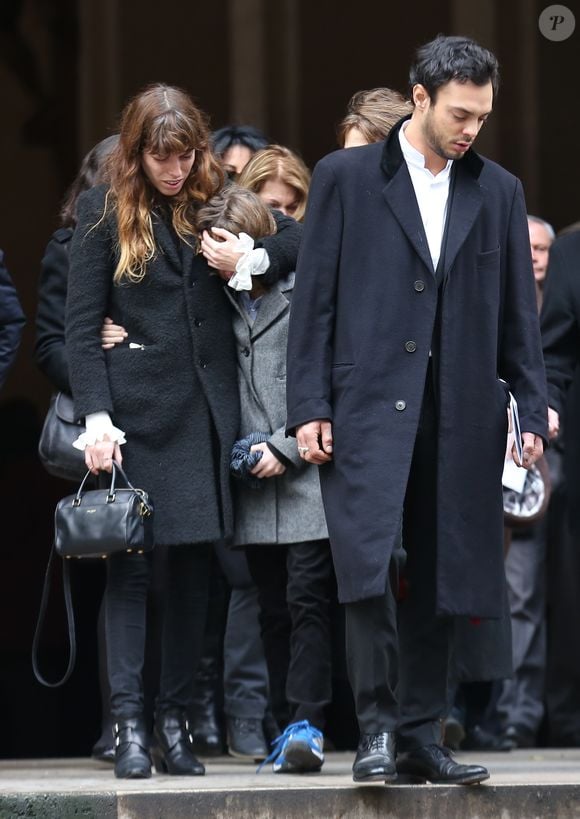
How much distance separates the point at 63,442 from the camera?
5531 mm

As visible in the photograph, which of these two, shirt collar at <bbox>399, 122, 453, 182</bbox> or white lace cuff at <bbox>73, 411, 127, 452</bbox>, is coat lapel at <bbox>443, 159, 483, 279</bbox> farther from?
white lace cuff at <bbox>73, 411, 127, 452</bbox>

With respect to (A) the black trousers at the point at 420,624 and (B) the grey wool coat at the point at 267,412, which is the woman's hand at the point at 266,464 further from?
(A) the black trousers at the point at 420,624

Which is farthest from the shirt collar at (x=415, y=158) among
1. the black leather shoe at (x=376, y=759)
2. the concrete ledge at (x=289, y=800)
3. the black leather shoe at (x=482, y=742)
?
the black leather shoe at (x=482, y=742)

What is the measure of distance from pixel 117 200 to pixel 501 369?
119 cm

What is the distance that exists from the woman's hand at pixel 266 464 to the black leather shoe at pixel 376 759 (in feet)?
2.94

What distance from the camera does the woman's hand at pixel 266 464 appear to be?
546 cm

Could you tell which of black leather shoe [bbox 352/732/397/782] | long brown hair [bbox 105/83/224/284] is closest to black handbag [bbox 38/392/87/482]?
long brown hair [bbox 105/83/224/284]

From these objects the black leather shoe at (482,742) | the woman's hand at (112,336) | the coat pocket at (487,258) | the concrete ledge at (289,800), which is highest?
the coat pocket at (487,258)

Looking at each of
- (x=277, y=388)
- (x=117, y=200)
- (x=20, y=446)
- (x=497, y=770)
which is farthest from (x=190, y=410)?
(x=20, y=446)

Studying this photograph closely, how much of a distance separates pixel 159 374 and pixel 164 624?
72cm

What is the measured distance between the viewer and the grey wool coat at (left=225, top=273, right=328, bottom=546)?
5523 mm

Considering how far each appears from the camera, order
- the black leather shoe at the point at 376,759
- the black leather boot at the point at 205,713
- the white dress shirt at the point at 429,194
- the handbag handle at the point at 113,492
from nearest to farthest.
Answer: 1. the black leather shoe at the point at 376,759
2. the white dress shirt at the point at 429,194
3. the handbag handle at the point at 113,492
4. the black leather boot at the point at 205,713

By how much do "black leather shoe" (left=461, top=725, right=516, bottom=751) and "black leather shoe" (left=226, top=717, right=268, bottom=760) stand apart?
0.91 metres

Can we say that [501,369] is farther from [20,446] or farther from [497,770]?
[20,446]
